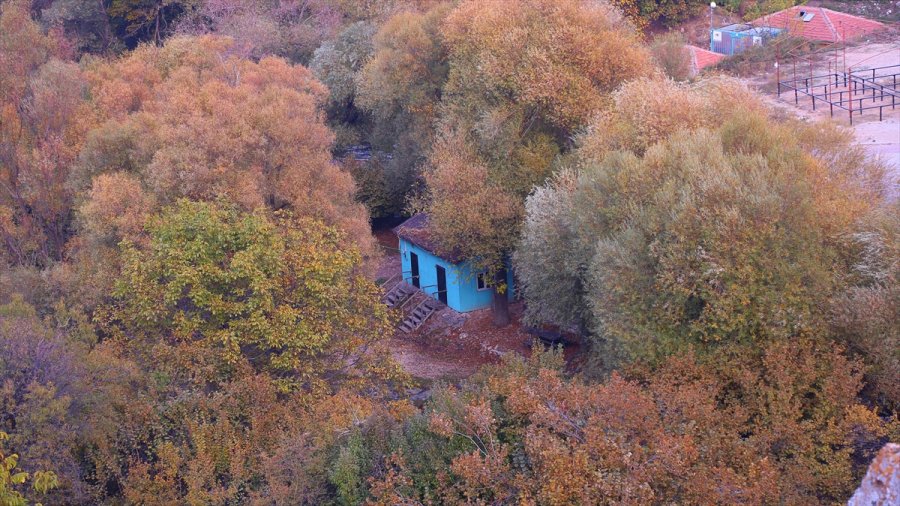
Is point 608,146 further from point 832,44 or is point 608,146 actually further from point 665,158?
point 832,44

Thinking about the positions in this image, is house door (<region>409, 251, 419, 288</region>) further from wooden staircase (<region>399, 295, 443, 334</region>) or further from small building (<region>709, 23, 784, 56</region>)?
small building (<region>709, 23, 784, 56</region>)

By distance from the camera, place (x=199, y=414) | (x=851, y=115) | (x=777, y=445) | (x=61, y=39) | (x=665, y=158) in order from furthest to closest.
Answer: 1. (x=61, y=39)
2. (x=851, y=115)
3. (x=665, y=158)
4. (x=199, y=414)
5. (x=777, y=445)

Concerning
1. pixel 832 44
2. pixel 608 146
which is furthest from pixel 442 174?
pixel 832 44

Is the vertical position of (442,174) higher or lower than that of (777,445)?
higher

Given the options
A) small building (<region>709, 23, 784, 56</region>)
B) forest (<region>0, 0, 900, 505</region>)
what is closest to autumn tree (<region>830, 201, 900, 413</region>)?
forest (<region>0, 0, 900, 505</region>)

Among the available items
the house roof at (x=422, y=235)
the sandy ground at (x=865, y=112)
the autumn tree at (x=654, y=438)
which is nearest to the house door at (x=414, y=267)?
the house roof at (x=422, y=235)

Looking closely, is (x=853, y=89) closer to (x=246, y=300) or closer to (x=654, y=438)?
(x=654, y=438)

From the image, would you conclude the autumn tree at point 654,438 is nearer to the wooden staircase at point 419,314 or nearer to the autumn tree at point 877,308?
the autumn tree at point 877,308

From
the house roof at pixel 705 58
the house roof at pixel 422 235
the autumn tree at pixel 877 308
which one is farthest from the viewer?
the house roof at pixel 705 58
